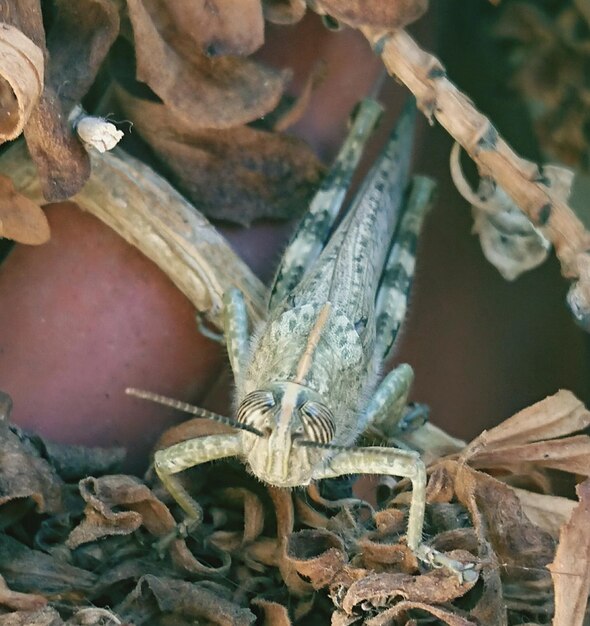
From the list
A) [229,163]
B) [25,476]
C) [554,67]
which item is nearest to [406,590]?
[25,476]

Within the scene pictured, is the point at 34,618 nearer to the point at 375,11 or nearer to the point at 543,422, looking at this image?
the point at 543,422

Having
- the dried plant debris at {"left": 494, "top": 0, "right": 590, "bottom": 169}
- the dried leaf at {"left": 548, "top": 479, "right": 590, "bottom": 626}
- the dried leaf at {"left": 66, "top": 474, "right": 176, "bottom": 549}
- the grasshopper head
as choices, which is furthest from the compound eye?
the dried plant debris at {"left": 494, "top": 0, "right": 590, "bottom": 169}

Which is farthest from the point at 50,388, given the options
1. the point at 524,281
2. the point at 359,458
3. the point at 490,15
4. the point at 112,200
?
the point at 490,15

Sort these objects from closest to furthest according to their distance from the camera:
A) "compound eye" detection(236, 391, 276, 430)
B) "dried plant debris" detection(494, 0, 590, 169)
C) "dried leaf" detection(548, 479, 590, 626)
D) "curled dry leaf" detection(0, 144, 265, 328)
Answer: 1. "dried leaf" detection(548, 479, 590, 626)
2. "compound eye" detection(236, 391, 276, 430)
3. "curled dry leaf" detection(0, 144, 265, 328)
4. "dried plant debris" detection(494, 0, 590, 169)

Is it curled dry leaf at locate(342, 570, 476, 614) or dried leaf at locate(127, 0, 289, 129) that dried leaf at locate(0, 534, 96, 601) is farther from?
dried leaf at locate(127, 0, 289, 129)

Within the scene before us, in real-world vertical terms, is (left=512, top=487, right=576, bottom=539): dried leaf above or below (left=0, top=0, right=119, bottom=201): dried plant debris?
below

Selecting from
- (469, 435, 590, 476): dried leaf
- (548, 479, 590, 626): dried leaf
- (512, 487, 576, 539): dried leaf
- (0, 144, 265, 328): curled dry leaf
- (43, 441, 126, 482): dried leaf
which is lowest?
(43, 441, 126, 482): dried leaf

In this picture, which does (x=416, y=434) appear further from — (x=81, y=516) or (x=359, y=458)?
(x=81, y=516)
